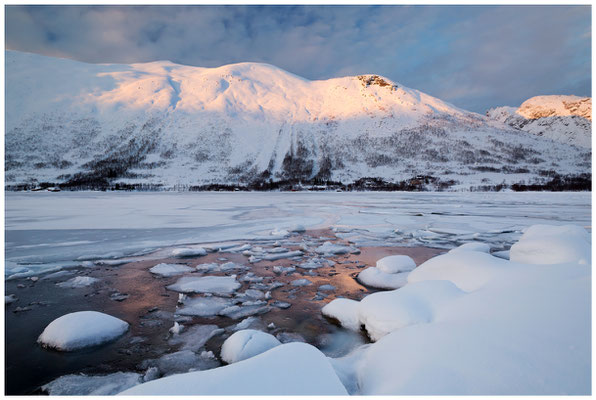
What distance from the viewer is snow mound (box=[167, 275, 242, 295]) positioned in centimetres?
575

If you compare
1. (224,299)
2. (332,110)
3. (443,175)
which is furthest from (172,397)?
(332,110)

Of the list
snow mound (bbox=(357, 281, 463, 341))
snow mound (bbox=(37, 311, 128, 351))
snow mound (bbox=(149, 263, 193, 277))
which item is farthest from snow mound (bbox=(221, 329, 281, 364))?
snow mound (bbox=(149, 263, 193, 277))

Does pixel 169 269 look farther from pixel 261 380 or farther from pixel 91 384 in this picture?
pixel 261 380

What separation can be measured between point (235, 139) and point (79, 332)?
456 ft

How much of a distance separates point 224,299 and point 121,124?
164 m

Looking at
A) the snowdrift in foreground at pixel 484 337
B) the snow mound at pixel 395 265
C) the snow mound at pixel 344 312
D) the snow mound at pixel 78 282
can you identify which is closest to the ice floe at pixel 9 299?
the snow mound at pixel 78 282

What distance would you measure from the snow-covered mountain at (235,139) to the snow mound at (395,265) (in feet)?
321

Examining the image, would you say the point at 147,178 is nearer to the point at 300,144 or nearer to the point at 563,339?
the point at 300,144

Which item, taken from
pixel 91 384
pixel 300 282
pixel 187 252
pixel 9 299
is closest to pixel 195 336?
pixel 91 384

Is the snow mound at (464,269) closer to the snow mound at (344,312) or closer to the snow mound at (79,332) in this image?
the snow mound at (344,312)

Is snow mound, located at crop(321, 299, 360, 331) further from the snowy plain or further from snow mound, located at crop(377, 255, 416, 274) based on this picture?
snow mound, located at crop(377, 255, 416, 274)

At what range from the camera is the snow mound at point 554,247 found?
5344 mm

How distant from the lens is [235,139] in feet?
450

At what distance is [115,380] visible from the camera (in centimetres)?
321
